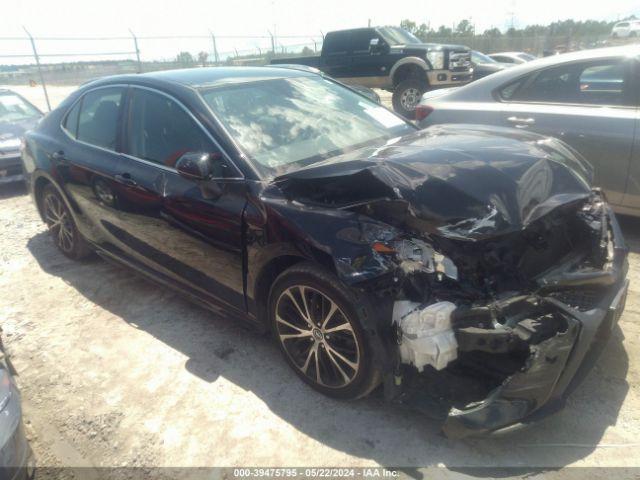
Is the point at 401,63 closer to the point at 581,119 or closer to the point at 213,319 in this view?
the point at 581,119

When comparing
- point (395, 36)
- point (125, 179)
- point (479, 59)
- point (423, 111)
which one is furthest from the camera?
point (479, 59)

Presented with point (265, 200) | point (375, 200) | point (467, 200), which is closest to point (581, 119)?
point (467, 200)

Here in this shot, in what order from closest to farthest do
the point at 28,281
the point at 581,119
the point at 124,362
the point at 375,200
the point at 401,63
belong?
the point at 375,200 < the point at 124,362 < the point at 581,119 < the point at 28,281 < the point at 401,63

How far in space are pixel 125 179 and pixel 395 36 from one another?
11486 millimetres

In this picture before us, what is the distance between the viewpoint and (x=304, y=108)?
3.39 meters

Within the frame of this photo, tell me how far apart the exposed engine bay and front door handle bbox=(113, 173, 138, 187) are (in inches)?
51.8

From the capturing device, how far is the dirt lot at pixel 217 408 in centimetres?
234

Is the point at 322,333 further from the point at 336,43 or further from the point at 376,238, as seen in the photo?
the point at 336,43

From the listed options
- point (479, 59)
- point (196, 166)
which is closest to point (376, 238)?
point (196, 166)

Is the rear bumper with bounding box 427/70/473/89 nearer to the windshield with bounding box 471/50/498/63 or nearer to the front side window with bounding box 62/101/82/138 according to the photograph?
the windshield with bounding box 471/50/498/63

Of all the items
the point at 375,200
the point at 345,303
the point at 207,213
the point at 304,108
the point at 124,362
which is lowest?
the point at 124,362

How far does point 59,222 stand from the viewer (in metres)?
4.60

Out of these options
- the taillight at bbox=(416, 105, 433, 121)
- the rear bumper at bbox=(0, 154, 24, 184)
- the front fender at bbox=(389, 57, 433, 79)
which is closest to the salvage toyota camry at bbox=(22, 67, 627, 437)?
the taillight at bbox=(416, 105, 433, 121)

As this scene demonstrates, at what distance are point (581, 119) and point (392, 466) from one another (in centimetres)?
344
